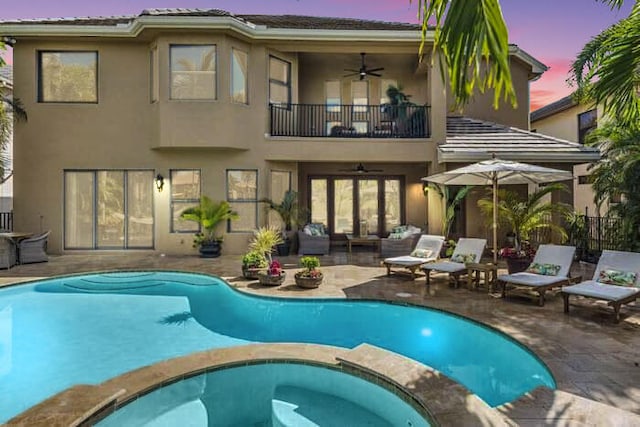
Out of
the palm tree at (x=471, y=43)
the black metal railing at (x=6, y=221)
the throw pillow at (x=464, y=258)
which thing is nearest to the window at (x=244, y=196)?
the throw pillow at (x=464, y=258)

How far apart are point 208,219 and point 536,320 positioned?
414 inches

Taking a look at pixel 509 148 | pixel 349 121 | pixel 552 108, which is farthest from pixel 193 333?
pixel 552 108

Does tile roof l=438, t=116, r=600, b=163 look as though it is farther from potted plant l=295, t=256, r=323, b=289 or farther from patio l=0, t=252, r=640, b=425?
potted plant l=295, t=256, r=323, b=289

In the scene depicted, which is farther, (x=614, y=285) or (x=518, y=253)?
(x=518, y=253)

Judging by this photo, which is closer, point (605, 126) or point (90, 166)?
point (605, 126)

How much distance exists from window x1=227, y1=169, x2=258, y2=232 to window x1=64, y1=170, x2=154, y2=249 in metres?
3.06

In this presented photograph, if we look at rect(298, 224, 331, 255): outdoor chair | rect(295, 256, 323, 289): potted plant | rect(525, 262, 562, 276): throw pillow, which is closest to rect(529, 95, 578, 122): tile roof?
rect(525, 262, 562, 276): throw pillow

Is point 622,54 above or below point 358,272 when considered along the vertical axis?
above

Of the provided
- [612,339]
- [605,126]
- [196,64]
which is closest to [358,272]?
[612,339]

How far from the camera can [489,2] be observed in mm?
1897

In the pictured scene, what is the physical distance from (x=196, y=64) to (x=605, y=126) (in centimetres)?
1265

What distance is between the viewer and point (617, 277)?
7.03 m

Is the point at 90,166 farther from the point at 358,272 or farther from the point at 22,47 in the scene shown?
the point at 358,272

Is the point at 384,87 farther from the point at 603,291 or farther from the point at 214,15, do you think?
the point at 603,291
